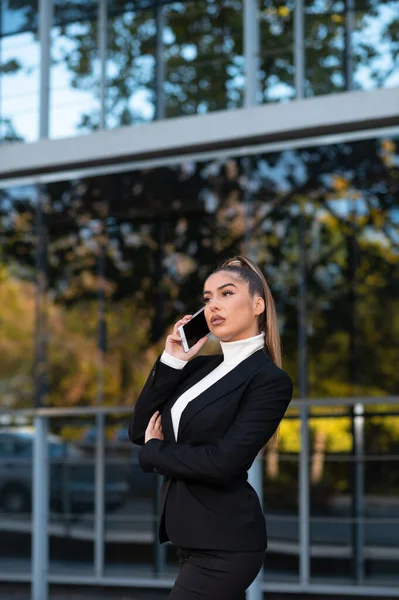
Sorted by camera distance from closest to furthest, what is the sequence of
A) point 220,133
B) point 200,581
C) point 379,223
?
point 200,581 < point 220,133 < point 379,223

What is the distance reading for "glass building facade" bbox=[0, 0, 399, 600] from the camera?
24.7 ft

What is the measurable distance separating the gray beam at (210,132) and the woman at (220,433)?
12.3ft

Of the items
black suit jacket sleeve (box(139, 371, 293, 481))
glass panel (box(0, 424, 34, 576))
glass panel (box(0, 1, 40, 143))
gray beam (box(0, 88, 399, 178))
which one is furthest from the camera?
glass panel (box(0, 1, 40, 143))

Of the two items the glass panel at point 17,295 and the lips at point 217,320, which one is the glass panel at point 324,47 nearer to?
the glass panel at point 17,295

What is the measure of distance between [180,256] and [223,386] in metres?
4.99

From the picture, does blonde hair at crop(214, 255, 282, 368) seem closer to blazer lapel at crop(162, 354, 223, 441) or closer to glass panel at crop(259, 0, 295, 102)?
blazer lapel at crop(162, 354, 223, 441)

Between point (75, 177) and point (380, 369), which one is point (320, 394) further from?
point (75, 177)

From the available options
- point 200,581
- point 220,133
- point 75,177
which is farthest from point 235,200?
point 200,581

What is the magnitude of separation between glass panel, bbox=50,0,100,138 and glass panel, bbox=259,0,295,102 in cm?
135

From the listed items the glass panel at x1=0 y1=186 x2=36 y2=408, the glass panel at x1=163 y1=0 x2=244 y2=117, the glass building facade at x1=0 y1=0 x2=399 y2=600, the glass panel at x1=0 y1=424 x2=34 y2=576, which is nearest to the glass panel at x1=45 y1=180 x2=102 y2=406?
the glass building facade at x1=0 y1=0 x2=399 y2=600

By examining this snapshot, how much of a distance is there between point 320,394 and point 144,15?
324cm

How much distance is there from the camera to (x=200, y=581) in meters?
2.90

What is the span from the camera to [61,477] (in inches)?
332

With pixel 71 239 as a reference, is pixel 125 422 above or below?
below
